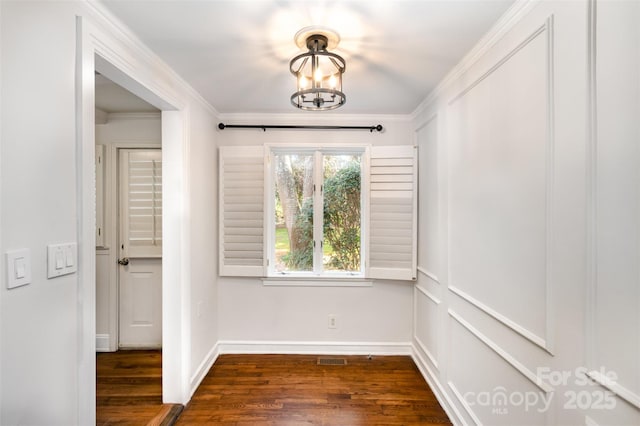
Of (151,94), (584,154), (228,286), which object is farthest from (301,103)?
(228,286)

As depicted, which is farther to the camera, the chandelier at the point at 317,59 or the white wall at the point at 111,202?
the white wall at the point at 111,202

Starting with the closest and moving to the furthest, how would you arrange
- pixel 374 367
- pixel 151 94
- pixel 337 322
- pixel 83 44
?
pixel 83 44
pixel 151 94
pixel 374 367
pixel 337 322

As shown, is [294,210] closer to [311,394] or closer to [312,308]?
[312,308]

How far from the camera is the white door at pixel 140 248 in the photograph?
3086 mm

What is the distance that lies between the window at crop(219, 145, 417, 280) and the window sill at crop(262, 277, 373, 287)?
44mm

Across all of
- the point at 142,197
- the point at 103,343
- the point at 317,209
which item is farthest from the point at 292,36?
the point at 103,343

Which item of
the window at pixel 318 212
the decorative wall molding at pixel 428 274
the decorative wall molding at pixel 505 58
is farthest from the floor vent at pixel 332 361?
the decorative wall molding at pixel 505 58

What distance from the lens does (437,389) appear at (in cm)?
238

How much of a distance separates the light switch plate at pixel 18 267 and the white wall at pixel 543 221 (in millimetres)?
1918

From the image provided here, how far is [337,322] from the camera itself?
10.1 feet

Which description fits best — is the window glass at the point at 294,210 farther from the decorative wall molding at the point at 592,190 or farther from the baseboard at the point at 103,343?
the decorative wall molding at the point at 592,190

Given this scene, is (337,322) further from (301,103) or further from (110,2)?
(110,2)

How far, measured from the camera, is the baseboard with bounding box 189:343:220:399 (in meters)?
2.44

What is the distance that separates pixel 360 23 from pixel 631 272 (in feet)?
4.81
